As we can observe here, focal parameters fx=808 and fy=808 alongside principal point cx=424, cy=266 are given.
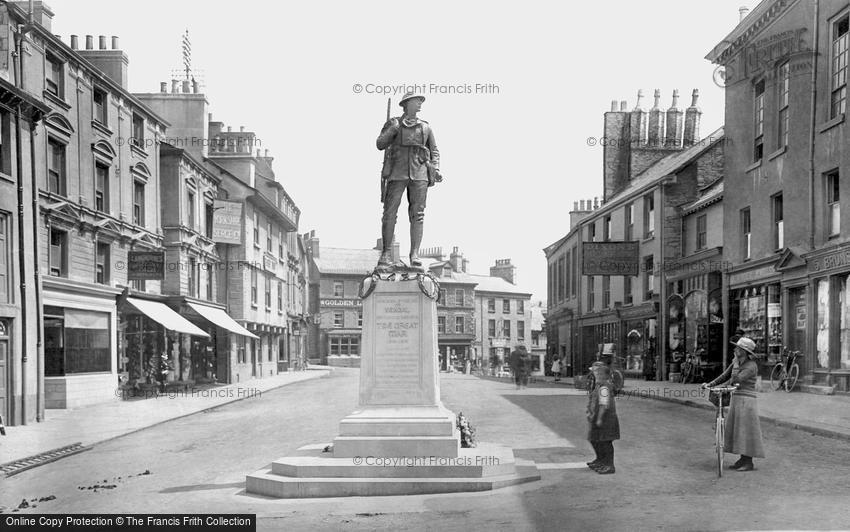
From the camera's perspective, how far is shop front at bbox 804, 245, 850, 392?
64.5ft

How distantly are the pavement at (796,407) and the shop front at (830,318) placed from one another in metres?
0.65

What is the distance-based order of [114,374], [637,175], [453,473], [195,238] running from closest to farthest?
[453,473]
[114,374]
[195,238]
[637,175]

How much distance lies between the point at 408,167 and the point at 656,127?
3498cm

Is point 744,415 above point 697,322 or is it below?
above

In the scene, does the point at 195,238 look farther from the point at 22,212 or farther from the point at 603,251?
the point at 603,251

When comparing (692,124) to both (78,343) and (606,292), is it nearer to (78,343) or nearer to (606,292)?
(606,292)

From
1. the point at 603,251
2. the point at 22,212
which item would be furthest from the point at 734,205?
the point at 22,212

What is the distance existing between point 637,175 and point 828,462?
34.3 metres

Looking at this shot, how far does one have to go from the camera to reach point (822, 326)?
20719 millimetres

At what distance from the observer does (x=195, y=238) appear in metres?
31.8

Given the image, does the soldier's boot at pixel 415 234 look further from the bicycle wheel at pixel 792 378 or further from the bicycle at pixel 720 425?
the bicycle wheel at pixel 792 378

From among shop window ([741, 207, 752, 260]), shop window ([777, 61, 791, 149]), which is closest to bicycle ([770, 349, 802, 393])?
shop window ([741, 207, 752, 260])

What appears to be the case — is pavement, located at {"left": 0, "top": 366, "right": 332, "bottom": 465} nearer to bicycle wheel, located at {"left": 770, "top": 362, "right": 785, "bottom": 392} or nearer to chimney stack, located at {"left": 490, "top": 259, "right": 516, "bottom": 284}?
bicycle wheel, located at {"left": 770, "top": 362, "right": 785, "bottom": 392}

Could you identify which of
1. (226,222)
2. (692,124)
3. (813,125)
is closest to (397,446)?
(813,125)
